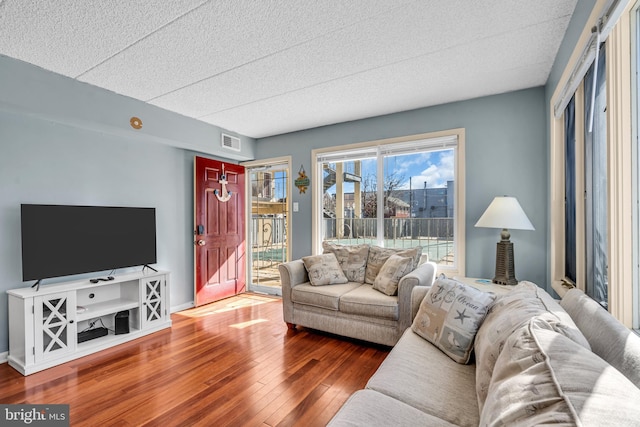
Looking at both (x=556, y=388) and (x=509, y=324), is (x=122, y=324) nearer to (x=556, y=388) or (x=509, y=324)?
(x=509, y=324)

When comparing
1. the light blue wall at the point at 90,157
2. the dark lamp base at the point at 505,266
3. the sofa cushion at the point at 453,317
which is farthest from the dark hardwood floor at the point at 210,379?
the dark lamp base at the point at 505,266

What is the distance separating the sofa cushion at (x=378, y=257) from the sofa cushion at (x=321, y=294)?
0.54ft

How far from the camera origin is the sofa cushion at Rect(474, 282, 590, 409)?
A: 1.05 metres

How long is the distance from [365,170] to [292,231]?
1.37 metres

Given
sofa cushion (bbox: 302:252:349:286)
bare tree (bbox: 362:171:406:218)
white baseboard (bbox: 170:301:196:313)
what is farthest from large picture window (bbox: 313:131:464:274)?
white baseboard (bbox: 170:301:196:313)

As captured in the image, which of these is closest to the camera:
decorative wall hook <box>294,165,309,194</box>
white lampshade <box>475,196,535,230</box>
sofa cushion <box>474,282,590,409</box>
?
sofa cushion <box>474,282,590,409</box>

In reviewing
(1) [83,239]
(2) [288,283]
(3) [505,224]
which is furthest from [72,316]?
(3) [505,224]

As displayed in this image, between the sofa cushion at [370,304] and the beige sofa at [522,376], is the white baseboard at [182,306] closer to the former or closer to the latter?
the sofa cushion at [370,304]

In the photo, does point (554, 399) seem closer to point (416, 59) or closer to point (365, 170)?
point (416, 59)

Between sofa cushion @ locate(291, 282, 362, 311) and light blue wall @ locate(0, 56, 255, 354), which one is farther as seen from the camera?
sofa cushion @ locate(291, 282, 362, 311)

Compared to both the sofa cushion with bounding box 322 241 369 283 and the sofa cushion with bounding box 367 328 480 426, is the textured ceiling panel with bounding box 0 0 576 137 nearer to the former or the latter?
the sofa cushion with bounding box 322 241 369 283

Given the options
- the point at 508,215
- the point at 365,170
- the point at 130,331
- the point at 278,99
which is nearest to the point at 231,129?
the point at 278,99

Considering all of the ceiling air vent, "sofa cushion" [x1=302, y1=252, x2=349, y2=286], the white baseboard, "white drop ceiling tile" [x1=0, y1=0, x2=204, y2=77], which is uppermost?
"white drop ceiling tile" [x1=0, y1=0, x2=204, y2=77]
